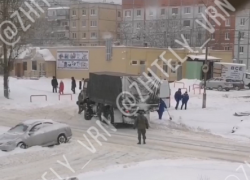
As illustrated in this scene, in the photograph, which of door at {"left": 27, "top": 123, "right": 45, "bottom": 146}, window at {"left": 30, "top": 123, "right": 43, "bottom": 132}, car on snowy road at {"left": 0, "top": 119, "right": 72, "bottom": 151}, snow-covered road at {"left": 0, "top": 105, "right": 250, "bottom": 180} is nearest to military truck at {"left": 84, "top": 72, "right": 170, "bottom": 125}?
snow-covered road at {"left": 0, "top": 105, "right": 250, "bottom": 180}

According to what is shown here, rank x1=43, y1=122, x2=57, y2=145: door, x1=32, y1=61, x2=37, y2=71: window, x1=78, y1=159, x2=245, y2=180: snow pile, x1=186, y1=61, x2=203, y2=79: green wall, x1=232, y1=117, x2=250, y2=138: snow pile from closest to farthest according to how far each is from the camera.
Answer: x1=78, y1=159, x2=245, y2=180: snow pile, x1=43, y1=122, x2=57, y2=145: door, x1=232, y1=117, x2=250, y2=138: snow pile, x1=186, y1=61, x2=203, y2=79: green wall, x1=32, y1=61, x2=37, y2=71: window

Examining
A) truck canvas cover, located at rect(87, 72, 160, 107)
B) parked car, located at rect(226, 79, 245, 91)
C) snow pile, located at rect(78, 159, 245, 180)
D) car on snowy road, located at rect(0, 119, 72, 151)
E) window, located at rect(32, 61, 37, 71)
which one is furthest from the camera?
window, located at rect(32, 61, 37, 71)

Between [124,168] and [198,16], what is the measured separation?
1143 centimetres

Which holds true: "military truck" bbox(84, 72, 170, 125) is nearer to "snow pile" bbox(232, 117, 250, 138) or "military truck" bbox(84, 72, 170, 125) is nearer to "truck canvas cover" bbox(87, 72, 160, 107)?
"truck canvas cover" bbox(87, 72, 160, 107)

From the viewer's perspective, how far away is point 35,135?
17.8 metres

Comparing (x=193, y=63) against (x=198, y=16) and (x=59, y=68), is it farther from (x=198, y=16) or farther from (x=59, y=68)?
(x=198, y=16)

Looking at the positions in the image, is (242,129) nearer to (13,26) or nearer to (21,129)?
(21,129)

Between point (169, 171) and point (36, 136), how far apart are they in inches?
282

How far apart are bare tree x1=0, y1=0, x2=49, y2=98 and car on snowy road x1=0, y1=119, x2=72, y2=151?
16.6 metres

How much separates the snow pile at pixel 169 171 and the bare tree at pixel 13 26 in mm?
22611

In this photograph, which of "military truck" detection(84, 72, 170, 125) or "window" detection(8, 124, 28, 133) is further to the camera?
"military truck" detection(84, 72, 170, 125)

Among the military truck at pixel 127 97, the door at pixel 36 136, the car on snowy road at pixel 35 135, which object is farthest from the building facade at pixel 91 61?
the door at pixel 36 136

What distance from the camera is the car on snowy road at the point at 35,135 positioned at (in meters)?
17.4

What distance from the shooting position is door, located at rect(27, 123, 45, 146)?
17609mm
